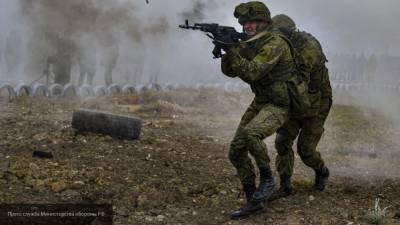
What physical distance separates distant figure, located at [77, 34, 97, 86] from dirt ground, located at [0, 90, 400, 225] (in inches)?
275

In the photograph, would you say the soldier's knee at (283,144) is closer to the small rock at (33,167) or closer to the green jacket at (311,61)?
the green jacket at (311,61)

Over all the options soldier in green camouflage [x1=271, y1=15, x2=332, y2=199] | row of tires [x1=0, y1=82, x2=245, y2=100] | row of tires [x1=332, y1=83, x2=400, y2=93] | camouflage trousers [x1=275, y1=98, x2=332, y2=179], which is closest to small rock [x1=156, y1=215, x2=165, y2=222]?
soldier in green camouflage [x1=271, y1=15, x2=332, y2=199]

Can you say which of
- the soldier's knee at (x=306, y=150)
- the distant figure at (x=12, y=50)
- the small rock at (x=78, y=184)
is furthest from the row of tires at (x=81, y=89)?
the soldier's knee at (x=306, y=150)

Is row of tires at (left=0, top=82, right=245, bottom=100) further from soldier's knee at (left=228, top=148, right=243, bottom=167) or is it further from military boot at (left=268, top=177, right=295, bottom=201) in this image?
soldier's knee at (left=228, top=148, right=243, bottom=167)

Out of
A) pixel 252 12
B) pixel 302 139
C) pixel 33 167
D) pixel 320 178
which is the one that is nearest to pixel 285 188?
pixel 320 178

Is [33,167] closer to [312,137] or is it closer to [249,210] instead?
[249,210]

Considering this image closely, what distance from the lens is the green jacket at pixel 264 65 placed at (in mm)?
4484

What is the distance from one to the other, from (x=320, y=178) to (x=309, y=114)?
0.75 m

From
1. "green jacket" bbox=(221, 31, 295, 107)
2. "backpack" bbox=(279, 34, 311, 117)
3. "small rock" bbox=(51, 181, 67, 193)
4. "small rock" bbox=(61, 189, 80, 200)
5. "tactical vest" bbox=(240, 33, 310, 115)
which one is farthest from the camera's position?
"small rock" bbox=(51, 181, 67, 193)

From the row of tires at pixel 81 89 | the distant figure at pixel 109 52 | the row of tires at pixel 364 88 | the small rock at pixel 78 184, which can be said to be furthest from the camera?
the row of tires at pixel 364 88

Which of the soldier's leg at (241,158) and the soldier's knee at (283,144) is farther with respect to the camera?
the soldier's knee at (283,144)

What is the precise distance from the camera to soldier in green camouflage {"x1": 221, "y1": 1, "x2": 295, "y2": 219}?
4523 millimetres

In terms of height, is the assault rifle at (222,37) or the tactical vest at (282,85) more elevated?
the assault rifle at (222,37)

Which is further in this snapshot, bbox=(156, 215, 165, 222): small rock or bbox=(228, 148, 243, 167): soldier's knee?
bbox=(228, 148, 243, 167): soldier's knee
